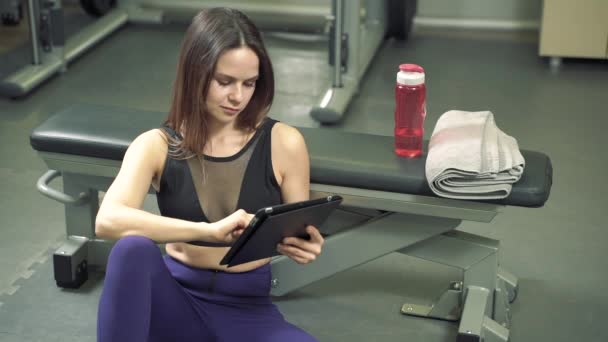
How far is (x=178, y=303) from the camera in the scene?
1.97 m

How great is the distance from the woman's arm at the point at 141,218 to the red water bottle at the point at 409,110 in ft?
2.25

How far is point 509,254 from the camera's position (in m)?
2.88

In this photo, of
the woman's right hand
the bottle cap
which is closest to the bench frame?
the bottle cap

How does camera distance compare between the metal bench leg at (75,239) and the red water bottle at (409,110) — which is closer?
the red water bottle at (409,110)

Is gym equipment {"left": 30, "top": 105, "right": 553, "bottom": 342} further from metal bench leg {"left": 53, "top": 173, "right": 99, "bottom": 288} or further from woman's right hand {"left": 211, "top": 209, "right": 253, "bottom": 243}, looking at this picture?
woman's right hand {"left": 211, "top": 209, "right": 253, "bottom": 243}

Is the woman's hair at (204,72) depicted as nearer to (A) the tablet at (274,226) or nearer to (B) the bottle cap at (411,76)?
(A) the tablet at (274,226)

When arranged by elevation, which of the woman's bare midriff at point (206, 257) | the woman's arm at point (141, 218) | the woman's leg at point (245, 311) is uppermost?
the woman's arm at point (141, 218)

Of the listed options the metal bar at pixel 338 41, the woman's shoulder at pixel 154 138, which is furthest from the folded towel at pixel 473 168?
the metal bar at pixel 338 41

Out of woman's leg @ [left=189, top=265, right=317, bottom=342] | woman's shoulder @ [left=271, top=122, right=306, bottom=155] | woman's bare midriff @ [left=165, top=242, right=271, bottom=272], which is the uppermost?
woman's shoulder @ [left=271, top=122, right=306, bottom=155]

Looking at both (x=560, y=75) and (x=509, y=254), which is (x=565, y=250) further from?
(x=560, y=75)

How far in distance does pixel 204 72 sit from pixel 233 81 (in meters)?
0.06

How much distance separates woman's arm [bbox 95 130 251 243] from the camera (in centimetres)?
181

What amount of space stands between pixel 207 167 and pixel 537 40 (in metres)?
3.52

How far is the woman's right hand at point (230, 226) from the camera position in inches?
70.6
